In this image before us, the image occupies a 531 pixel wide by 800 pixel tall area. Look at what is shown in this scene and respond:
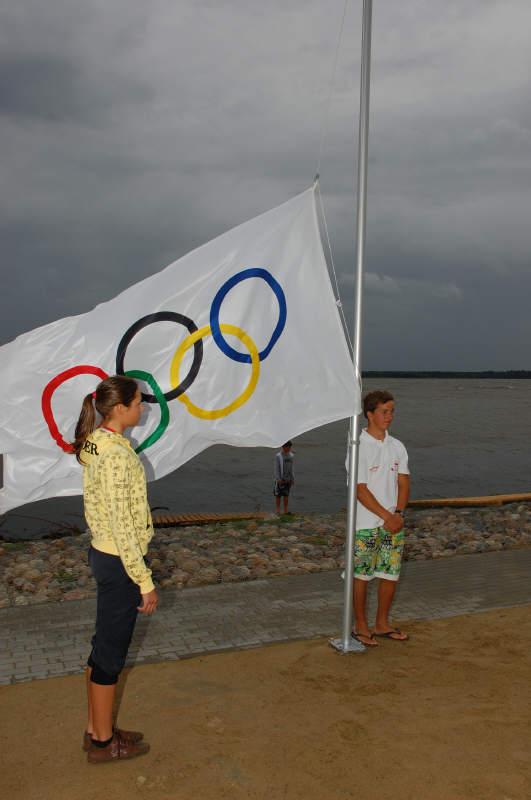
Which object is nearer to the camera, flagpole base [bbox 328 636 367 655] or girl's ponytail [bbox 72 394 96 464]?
girl's ponytail [bbox 72 394 96 464]

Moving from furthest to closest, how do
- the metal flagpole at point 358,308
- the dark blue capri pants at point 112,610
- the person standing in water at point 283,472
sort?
the person standing in water at point 283,472 → the metal flagpole at point 358,308 → the dark blue capri pants at point 112,610

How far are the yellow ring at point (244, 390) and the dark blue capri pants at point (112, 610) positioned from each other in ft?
4.80

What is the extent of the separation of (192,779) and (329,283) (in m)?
3.44

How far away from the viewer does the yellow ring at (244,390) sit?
197 inches

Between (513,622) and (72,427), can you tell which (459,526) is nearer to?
(513,622)

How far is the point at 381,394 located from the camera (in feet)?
18.5

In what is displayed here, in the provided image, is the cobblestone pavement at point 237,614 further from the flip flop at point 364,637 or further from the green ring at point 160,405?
the green ring at point 160,405

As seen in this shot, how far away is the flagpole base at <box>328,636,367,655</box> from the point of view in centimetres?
548

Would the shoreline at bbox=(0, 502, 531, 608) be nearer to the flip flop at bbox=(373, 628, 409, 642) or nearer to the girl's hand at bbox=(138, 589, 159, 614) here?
Answer: the flip flop at bbox=(373, 628, 409, 642)

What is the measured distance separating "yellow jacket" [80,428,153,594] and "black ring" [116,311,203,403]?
112cm

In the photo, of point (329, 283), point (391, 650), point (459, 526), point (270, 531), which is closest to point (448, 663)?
point (391, 650)

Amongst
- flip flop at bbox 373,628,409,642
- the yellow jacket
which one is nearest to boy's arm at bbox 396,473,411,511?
flip flop at bbox 373,628,409,642

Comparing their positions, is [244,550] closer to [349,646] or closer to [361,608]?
[361,608]

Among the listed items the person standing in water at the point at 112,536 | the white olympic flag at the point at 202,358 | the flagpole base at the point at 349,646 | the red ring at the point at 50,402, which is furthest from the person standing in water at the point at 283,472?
the person standing in water at the point at 112,536
